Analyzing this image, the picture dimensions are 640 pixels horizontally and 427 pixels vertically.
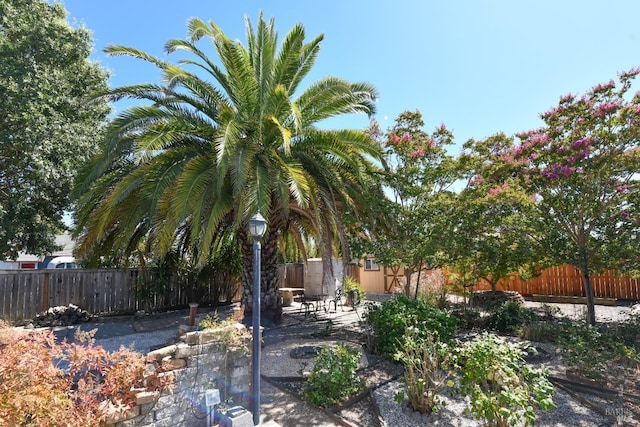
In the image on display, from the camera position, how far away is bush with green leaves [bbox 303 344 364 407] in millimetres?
4270

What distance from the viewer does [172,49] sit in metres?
6.74

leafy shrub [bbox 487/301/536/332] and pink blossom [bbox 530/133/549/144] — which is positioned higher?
pink blossom [bbox 530/133/549/144]

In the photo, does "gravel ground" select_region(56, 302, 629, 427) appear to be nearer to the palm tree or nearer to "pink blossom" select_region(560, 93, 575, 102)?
the palm tree

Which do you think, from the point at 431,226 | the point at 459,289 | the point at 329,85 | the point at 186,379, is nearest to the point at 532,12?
the point at 329,85

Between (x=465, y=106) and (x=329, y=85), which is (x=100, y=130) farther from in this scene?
(x=465, y=106)

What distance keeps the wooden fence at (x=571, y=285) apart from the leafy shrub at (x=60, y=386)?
50.8 ft

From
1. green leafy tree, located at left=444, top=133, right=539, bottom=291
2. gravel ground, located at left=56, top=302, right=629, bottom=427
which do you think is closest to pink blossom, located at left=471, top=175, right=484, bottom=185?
green leafy tree, located at left=444, top=133, right=539, bottom=291

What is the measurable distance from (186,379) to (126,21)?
27.5 feet

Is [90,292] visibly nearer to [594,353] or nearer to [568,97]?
[594,353]

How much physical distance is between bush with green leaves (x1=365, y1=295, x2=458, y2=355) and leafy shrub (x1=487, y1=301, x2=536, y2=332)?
9.08 feet

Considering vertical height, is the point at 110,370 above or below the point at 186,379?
above

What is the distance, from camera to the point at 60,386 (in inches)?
117

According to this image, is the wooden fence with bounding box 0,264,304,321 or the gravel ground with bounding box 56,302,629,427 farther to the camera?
the wooden fence with bounding box 0,264,304,321

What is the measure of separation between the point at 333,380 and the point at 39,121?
980 centimetres
